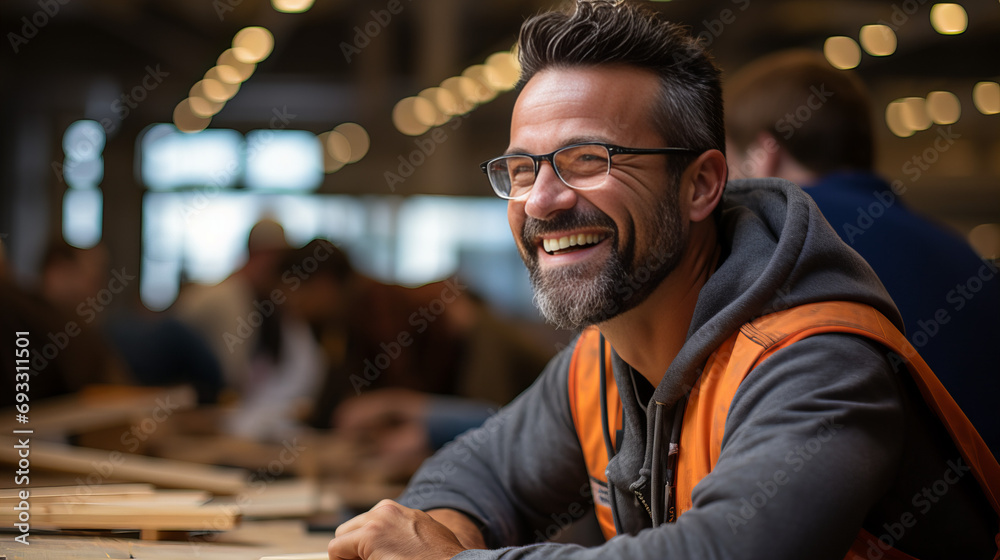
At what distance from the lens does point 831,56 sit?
558 centimetres

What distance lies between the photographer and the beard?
1186 mm

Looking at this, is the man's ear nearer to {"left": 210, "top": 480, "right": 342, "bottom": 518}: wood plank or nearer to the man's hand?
the man's hand

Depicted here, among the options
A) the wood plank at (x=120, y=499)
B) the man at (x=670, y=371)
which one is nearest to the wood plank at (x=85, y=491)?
the wood plank at (x=120, y=499)

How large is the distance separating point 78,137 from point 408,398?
1050cm

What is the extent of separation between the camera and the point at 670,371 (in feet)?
3.63

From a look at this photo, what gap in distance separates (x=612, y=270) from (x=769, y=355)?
280 millimetres

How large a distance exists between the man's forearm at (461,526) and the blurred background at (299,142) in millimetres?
8293

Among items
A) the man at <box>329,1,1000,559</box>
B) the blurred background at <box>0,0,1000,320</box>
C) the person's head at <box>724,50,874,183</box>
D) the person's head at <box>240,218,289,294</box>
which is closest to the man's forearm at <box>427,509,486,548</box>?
the man at <box>329,1,1000,559</box>

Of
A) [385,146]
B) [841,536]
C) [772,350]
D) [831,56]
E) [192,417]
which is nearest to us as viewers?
[841,536]

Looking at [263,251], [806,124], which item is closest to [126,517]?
[806,124]

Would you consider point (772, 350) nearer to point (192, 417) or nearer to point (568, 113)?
point (568, 113)

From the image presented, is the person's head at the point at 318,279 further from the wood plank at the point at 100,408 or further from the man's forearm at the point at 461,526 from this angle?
the man's forearm at the point at 461,526

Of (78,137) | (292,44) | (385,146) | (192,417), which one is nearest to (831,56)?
(192,417)

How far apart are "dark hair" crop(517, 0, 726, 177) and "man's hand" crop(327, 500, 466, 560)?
658mm
